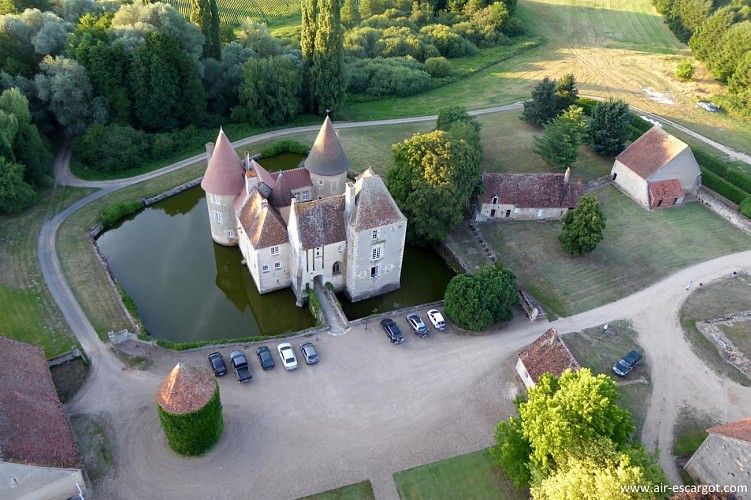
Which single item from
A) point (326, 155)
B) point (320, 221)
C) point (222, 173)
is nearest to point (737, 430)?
point (320, 221)

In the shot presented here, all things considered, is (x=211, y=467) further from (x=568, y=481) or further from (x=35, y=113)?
(x=35, y=113)

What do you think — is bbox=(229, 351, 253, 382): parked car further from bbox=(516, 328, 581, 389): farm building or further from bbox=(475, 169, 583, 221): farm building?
bbox=(475, 169, 583, 221): farm building

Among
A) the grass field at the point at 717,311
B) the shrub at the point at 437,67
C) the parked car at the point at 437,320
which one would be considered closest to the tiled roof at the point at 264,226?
the parked car at the point at 437,320

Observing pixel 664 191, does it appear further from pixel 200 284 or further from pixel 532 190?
pixel 200 284

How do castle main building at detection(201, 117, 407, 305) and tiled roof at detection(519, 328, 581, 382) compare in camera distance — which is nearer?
tiled roof at detection(519, 328, 581, 382)

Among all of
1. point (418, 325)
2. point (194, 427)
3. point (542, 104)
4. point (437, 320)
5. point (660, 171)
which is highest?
point (660, 171)

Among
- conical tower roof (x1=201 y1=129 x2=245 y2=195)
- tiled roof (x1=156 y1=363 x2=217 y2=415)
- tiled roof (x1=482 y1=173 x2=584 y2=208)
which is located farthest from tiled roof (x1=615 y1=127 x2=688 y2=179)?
tiled roof (x1=156 y1=363 x2=217 y2=415)

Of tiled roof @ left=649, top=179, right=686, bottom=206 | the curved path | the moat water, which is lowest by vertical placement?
the moat water
